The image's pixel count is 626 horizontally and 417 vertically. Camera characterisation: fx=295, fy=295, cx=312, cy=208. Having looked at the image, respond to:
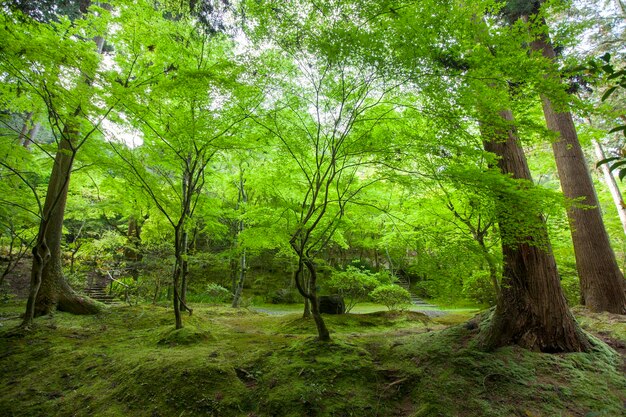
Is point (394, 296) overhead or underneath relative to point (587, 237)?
underneath

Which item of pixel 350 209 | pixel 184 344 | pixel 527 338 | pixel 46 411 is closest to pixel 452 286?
pixel 527 338

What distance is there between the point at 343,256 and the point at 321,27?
606 inches

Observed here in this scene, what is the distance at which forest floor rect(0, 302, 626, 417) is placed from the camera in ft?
9.36

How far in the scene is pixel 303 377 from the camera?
3.26 m

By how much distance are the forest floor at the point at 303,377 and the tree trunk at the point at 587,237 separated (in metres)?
1.27

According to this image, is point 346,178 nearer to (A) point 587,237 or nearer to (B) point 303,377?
(B) point 303,377

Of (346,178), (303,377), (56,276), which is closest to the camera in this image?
(303,377)

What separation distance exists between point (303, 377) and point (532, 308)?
301cm

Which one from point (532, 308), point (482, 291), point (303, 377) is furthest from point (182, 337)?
point (482, 291)

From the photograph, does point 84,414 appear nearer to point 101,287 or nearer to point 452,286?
point 452,286

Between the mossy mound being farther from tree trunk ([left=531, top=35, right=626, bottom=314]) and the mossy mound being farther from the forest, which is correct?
tree trunk ([left=531, top=35, right=626, bottom=314])

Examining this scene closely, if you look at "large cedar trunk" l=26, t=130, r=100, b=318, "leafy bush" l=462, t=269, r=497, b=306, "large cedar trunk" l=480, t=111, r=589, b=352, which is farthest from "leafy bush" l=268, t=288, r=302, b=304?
"large cedar trunk" l=480, t=111, r=589, b=352

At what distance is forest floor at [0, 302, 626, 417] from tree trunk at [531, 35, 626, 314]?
127cm

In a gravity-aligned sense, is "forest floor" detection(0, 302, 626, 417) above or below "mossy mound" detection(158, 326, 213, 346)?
below
